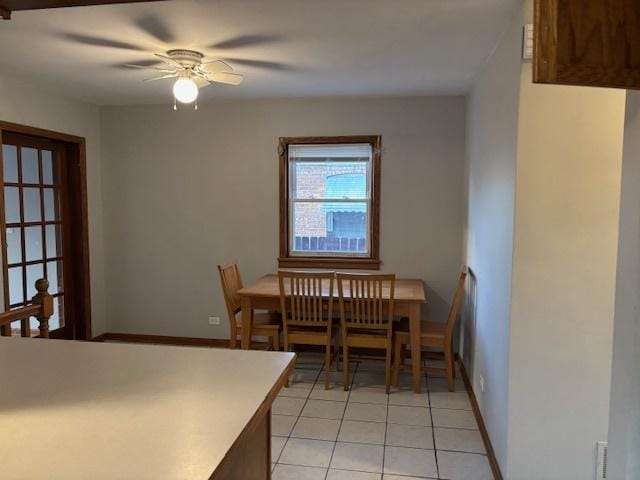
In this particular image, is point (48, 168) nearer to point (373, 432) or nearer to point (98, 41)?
point (98, 41)

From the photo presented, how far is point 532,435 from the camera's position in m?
2.23

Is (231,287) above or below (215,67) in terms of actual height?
below

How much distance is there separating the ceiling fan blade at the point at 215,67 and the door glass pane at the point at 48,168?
2.05 metres

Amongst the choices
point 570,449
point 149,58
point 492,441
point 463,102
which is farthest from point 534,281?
point 149,58

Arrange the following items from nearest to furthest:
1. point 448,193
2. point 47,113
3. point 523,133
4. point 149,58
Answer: point 523,133 → point 149,58 → point 47,113 → point 448,193

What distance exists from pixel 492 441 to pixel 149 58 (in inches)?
127

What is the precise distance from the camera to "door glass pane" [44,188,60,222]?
4.18 m

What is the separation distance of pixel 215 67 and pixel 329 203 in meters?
1.81

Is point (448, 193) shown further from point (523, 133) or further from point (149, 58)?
point (149, 58)

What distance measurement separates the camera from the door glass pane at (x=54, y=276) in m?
4.27

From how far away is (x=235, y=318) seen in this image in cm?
397

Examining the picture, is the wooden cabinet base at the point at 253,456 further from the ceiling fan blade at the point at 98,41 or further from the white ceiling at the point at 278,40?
the ceiling fan blade at the point at 98,41

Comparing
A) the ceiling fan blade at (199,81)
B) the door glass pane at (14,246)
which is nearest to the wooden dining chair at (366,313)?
the ceiling fan blade at (199,81)

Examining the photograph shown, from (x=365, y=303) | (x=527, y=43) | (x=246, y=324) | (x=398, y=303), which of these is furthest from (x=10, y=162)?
(x=527, y=43)
